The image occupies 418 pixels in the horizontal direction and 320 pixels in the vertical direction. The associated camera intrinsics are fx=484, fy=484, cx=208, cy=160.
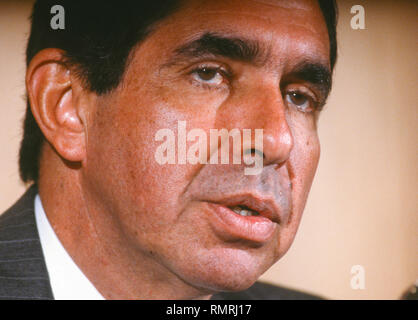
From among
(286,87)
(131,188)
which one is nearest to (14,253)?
(131,188)

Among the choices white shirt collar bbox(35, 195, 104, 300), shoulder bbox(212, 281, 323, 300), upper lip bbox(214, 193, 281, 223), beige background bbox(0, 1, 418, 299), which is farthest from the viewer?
shoulder bbox(212, 281, 323, 300)

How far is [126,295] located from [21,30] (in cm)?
75

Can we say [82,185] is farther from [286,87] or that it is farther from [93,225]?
[286,87]

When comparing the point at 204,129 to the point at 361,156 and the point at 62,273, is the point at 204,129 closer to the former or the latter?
the point at 62,273

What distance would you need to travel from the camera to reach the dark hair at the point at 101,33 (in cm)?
104

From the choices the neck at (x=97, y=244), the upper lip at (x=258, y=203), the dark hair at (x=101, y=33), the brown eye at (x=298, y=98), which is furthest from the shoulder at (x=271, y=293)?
the dark hair at (x=101, y=33)

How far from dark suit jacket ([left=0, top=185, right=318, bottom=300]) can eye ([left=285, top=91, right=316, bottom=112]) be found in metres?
0.66

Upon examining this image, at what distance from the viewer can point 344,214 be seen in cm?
144

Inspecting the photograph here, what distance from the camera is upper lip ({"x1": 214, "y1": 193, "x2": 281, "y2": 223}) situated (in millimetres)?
999

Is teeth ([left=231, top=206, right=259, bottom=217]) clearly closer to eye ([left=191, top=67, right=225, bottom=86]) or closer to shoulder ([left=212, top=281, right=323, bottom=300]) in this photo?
eye ([left=191, top=67, right=225, bottom=86])

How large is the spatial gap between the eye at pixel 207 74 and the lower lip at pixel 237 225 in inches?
10.4

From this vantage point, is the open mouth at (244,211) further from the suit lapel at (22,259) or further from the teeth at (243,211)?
the suit lapel at (22,259)

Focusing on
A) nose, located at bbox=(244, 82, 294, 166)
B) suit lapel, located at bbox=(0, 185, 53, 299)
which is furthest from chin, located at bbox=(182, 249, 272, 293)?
suit lapel, located at bbox=(0, 185, 53, 299)

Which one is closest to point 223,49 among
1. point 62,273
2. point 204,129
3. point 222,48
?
point 222,48
